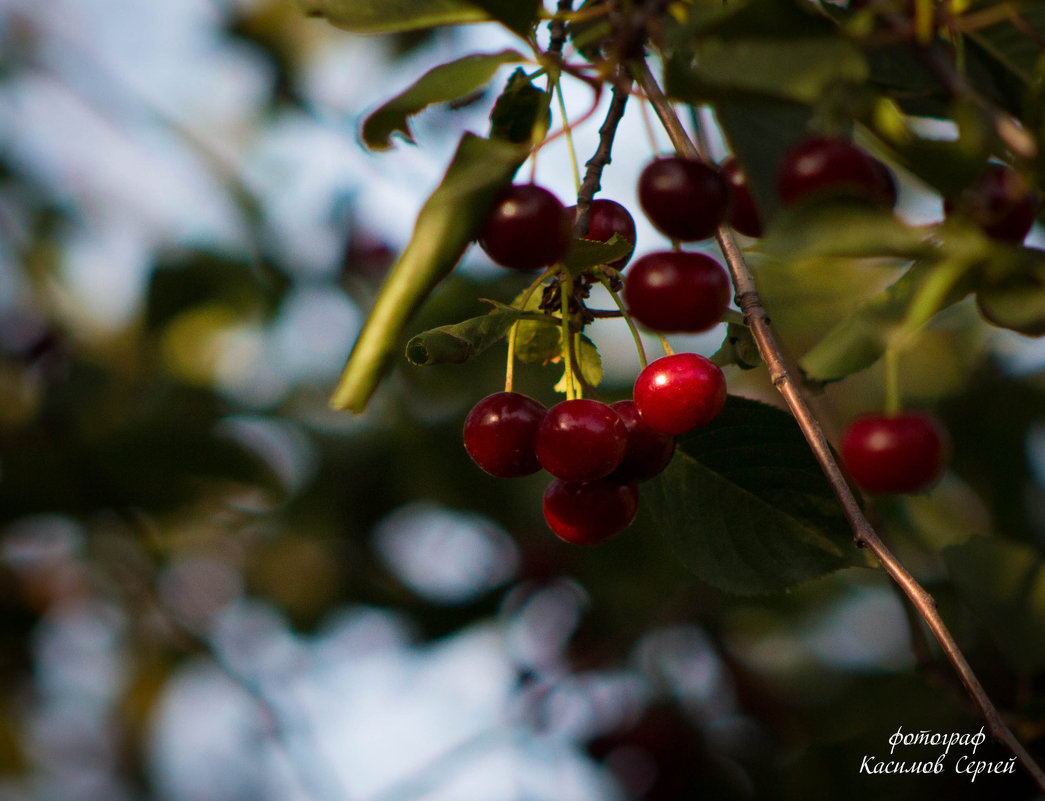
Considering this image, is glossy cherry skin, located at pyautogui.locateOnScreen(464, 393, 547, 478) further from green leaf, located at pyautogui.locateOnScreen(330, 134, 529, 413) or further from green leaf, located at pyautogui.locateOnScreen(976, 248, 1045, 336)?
green leaf, located at pyautogui.locateOnScreen(976, 248, 1045, 336)

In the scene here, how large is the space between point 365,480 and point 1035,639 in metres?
2.15

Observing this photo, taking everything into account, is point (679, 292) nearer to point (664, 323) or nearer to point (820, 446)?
point (664, 323)

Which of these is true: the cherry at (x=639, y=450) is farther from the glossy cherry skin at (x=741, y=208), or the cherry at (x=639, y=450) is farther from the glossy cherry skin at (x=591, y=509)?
the glossy cherry skin at (x=741, y=208)

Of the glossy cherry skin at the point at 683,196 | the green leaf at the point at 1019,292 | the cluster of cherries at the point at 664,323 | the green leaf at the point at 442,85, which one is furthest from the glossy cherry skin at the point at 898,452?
the green leaf at the point at 442,85

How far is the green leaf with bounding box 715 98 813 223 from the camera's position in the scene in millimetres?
805

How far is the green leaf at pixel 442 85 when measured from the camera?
0.89m

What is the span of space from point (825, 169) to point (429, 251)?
1.10 feet

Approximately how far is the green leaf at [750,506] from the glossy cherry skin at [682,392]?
256 mm

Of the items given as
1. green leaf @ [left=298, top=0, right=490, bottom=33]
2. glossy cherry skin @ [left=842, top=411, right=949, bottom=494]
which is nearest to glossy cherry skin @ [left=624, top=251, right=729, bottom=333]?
glossy cherry skin @ [left=842, top=411, right=949, bottom=494]

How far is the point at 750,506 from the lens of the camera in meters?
1.32

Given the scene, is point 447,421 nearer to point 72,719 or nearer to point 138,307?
point 138,307

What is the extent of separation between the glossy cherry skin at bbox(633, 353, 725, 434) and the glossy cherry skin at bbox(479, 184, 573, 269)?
0.82 ft

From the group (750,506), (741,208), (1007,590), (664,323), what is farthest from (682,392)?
(1007,590)

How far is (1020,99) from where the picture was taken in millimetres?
918
